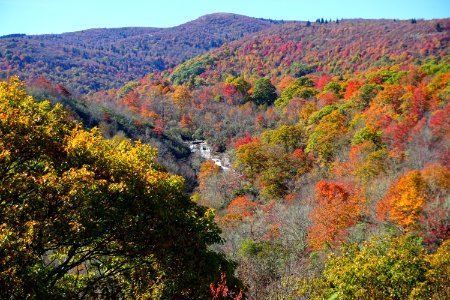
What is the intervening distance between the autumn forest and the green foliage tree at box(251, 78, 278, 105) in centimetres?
37

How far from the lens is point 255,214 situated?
38.2 meters

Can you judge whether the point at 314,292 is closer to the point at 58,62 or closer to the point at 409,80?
the point at 409,80

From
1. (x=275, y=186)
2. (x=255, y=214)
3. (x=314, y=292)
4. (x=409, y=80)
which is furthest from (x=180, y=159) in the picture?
(x=314, y=292)

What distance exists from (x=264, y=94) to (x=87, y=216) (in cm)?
8577

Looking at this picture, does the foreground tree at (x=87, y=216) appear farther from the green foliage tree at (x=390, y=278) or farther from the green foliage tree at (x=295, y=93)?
the green foliage tree at (x=295, y=93)

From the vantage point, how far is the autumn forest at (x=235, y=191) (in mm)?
7715

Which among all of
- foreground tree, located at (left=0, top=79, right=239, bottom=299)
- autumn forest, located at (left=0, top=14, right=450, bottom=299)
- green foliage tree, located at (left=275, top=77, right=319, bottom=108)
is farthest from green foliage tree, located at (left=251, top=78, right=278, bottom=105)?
foreground tree, located at (left=0, top=79, right=239, bottom=299)

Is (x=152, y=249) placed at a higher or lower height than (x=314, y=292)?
higher

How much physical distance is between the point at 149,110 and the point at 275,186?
5187 centimetres

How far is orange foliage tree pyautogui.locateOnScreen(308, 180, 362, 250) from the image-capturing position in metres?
27.5

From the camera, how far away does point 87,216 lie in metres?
7.71

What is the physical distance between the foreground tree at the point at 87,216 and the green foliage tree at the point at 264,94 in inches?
3264

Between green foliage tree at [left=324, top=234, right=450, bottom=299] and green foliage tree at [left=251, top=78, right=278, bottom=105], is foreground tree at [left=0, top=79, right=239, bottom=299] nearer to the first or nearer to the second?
green foliage tree at [left=324, top=234, right=450, bottom=299]

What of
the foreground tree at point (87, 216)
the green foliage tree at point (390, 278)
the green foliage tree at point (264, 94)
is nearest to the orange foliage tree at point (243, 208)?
the green foliage tree at point (390, 278)
